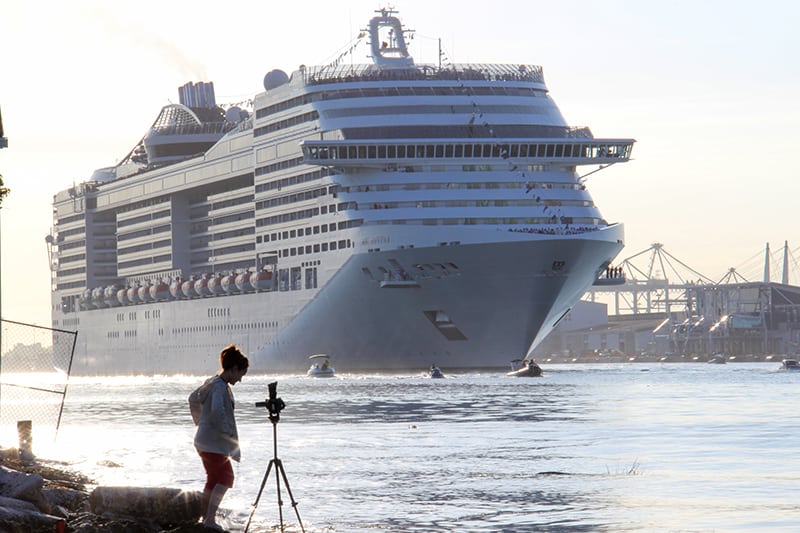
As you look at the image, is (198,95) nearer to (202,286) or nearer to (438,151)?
(202,286)

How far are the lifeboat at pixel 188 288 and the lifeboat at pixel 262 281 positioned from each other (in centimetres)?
1423

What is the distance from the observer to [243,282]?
116 meters

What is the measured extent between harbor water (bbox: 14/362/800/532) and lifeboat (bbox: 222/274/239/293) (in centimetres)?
5374

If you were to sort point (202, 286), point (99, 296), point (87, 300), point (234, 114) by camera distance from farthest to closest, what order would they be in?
point (87, 300) < point (99, 296) < point (234, 114) < point (202, 286)

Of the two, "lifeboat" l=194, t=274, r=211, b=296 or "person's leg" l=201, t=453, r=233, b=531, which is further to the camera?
"lifeboat" l=194, t=274, r=211, b=296

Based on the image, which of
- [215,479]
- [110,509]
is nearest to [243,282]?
[110,509]

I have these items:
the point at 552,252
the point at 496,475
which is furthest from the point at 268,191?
the point at 496,475

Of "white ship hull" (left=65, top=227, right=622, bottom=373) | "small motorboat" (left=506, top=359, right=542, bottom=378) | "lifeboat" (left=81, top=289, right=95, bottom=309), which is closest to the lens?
"white ship hull" (left=65, top=227, right=622, bottom=373)

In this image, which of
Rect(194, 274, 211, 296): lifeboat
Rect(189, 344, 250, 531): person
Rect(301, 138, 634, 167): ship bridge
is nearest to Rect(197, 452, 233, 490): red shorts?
Rect(189, 344, 250, 531): person

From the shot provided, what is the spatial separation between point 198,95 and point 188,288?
107 ft

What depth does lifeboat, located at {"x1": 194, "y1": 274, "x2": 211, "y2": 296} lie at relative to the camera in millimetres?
123375

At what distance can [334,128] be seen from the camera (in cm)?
10131

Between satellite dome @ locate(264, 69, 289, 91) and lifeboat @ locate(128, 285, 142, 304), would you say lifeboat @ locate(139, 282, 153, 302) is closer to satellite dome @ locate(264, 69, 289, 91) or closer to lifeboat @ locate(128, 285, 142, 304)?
lifeboat @ locate(128, 285, 142, 304)

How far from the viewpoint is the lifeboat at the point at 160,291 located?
133250 millimetres
